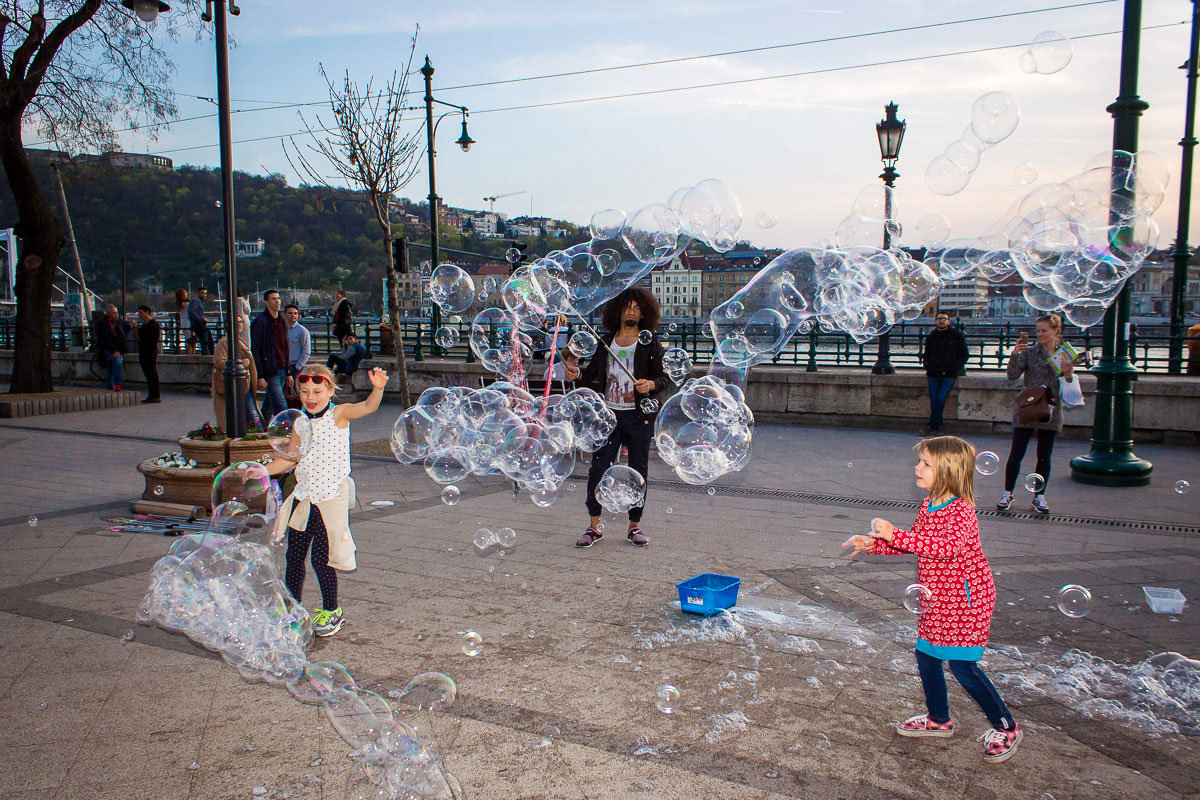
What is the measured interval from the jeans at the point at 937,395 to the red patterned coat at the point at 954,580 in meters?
8.53

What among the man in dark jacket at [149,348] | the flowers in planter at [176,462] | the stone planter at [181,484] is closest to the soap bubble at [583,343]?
the stone planter at [181,484]

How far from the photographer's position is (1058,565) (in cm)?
535

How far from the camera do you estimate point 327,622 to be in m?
4.13

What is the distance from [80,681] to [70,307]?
1325 inches

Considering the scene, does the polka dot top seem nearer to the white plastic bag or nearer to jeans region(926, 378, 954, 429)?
the white plastic bag

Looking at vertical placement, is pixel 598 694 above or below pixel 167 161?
below

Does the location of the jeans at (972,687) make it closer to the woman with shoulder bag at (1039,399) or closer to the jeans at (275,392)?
the woman with shoulder bag at (1039,399)

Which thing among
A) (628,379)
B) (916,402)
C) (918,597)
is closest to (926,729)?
(918,597)

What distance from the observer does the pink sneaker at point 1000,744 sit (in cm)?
293

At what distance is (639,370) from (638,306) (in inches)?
17.4

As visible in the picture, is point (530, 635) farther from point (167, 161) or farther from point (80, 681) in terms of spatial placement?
point (167, 161)

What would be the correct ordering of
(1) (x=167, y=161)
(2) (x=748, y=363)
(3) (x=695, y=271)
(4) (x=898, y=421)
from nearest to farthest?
(2) (x=748, y=363)
(3) (x=695, y=271)
(4) (x=898, y=421)
(1) (x=167, y=161)

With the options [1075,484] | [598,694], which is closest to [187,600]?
[598,694]

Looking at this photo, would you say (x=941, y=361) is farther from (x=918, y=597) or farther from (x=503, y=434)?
(x=918, y=597)
